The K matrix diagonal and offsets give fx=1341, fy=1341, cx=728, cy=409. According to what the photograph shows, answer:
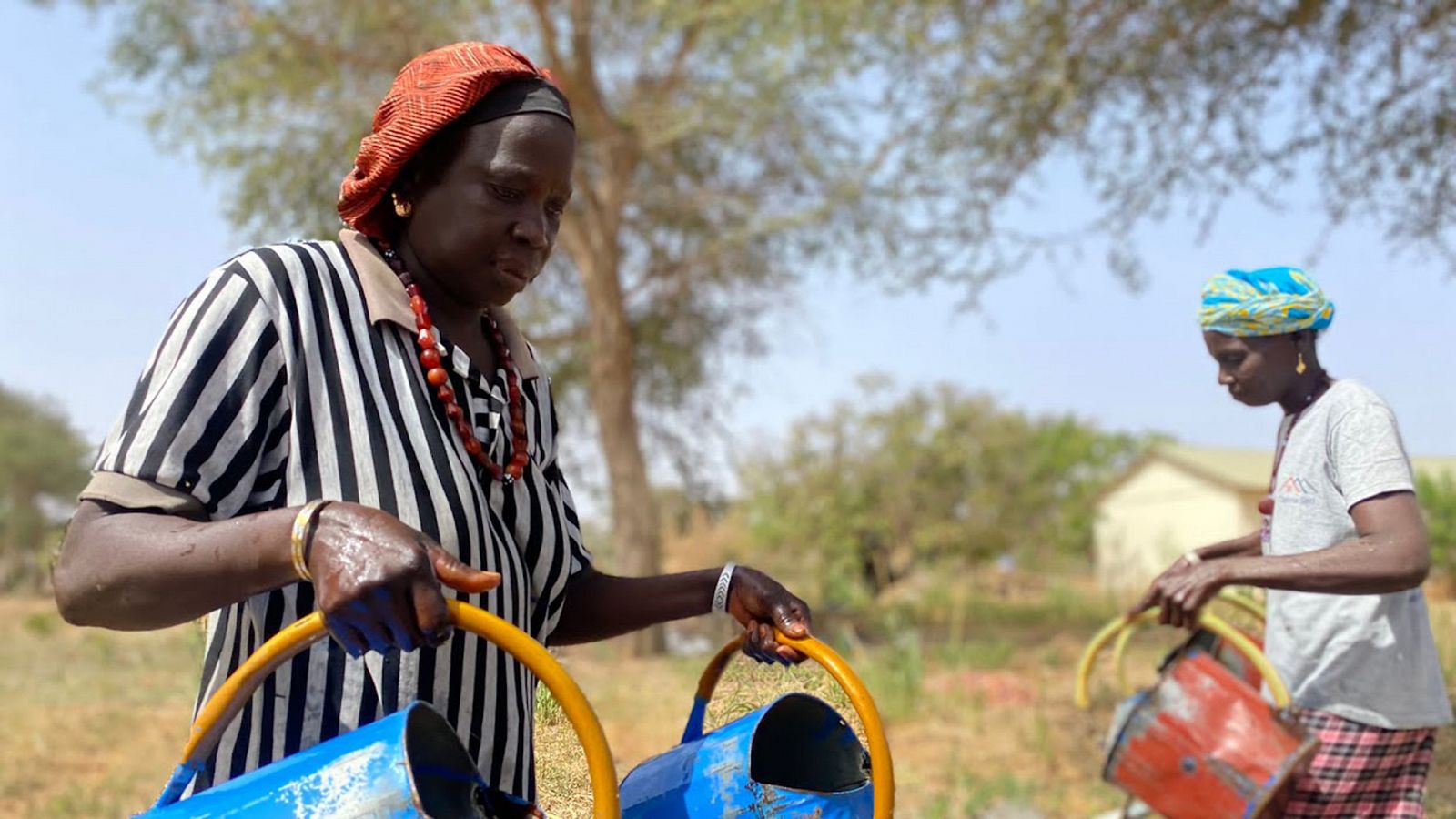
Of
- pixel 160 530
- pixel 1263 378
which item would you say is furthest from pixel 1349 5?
pixel 160 530

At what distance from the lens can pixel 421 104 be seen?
155 cm

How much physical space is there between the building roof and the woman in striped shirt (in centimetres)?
2703

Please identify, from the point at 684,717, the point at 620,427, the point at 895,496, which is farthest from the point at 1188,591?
the point at 895,496

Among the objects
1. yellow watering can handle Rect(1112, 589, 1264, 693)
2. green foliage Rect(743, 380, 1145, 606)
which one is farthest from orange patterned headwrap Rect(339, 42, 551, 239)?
green foliage Rect(743, 380, 1145, 606)

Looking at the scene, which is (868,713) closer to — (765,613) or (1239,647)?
(765,613)

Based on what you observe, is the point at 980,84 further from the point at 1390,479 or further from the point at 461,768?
the point at 461,768

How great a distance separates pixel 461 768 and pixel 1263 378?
2.07m

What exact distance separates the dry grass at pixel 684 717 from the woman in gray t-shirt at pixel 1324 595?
119 centimetres

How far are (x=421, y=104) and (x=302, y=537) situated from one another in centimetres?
58

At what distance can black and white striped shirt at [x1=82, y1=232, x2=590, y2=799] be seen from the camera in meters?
1.33

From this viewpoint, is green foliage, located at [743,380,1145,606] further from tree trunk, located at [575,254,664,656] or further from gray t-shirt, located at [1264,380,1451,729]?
gray t-shirt, located at [1264,380,1451,729]

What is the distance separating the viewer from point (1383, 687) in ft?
8.95

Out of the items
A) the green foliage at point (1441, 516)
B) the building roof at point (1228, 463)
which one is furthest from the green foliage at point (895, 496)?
the building roof at point (1228, 463)

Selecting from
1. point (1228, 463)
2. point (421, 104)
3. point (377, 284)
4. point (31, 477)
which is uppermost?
point (421, 104)
